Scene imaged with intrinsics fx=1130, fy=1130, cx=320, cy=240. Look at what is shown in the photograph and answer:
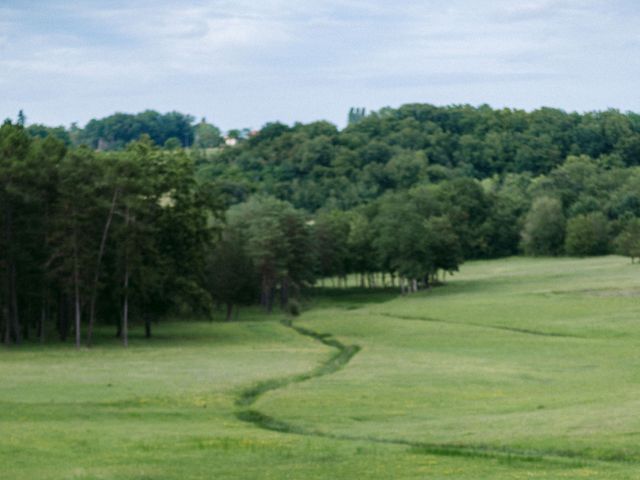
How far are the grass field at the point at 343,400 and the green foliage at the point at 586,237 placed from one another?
247 feet

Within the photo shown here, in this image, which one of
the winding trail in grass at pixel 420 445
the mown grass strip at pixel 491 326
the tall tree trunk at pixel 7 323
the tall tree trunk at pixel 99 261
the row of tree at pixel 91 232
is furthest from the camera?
the mown grass strip at pixel 491 326

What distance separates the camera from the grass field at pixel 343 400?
101 feet

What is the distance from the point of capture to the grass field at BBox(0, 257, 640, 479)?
30844 millimetres

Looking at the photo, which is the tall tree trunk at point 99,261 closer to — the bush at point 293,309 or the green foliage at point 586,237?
the bush at point 293,309

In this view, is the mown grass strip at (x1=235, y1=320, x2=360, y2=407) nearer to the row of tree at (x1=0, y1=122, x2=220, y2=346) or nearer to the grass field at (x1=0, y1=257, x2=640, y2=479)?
the grass field at (x1=0, y1=257, x2=640, y2=479)

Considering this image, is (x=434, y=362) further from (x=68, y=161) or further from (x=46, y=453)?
(x=46, y=453)

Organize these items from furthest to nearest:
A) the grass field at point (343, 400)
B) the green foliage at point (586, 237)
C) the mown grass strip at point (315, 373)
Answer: the green foliage at point (586, 237) → the mown grass strip at point (315, 373) → the grass field at point (343, 400)

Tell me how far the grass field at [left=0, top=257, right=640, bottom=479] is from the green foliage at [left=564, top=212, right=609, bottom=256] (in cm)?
7531

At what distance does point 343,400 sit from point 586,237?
5443 inches

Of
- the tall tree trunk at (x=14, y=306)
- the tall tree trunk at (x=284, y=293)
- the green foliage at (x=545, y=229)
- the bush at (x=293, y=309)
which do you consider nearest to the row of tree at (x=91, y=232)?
the tall tree trunk at (x=14, y=306)

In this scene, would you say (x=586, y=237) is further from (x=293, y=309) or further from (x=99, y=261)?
(x=99, y=261)

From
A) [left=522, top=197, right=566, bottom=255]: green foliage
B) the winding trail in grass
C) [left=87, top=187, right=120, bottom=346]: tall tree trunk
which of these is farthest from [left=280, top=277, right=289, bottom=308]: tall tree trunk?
the winding trail in grass

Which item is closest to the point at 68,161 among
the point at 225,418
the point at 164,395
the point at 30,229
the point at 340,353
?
the point at 30,229

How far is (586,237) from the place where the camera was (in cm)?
17962
